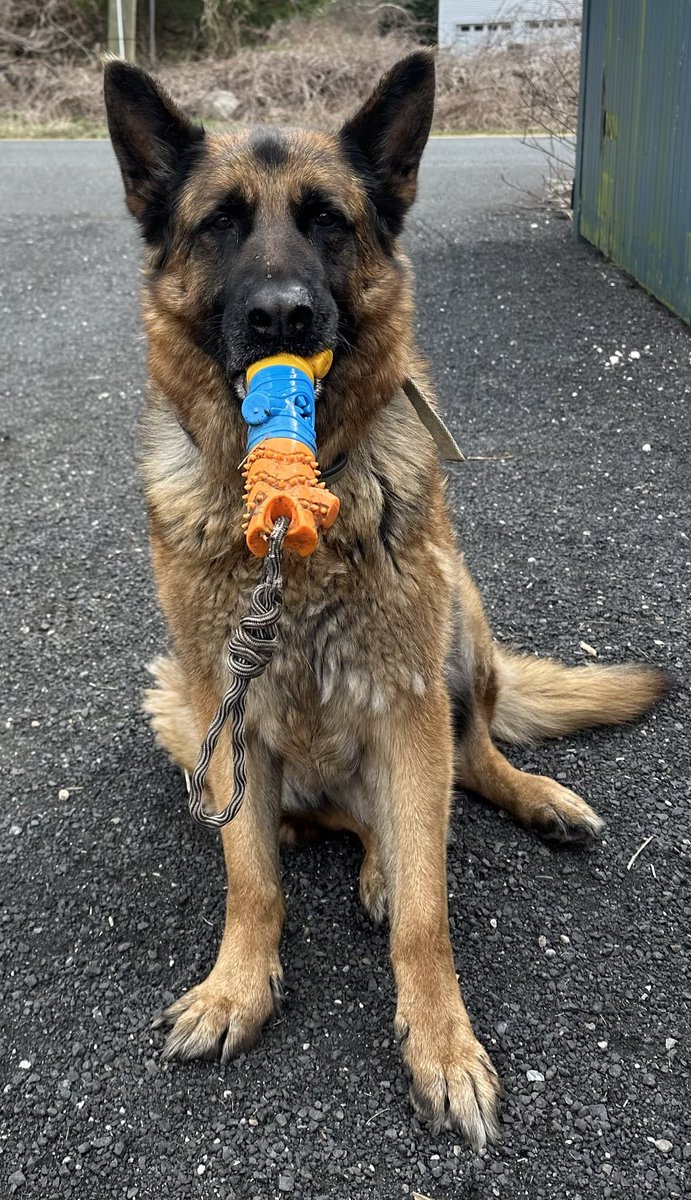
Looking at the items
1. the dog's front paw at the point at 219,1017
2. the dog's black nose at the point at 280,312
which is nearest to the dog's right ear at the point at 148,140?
the dog's black nose at the point at 280,312

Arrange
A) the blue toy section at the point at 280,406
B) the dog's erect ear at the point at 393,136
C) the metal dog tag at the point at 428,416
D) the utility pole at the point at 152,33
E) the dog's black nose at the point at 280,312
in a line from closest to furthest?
1. the blue toy section at the point at 280,406
2. the dog's black nose at the point at 280,312
3. the dog's erect ear at the point at 393,136
4. the metal dog tag at the point at 428,416
5. the utility pole at the point at 152,33

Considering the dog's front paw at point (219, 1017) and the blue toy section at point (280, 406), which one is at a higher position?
the blue toy section at point (280, 406)

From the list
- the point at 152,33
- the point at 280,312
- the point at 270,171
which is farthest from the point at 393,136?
the point at 152,33

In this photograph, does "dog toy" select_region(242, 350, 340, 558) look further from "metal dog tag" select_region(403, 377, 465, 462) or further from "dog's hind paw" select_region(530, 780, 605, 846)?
"dog's hind paw" select_region(530, 780, 605, 846)

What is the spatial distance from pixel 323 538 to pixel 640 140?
222 inches

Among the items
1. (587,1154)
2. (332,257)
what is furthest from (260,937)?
(332,257)

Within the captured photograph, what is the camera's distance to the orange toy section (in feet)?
5.52

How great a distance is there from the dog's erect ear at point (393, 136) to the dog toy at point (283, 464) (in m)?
0.80

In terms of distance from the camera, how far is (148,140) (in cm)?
237

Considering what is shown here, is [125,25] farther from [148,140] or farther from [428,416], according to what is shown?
[428,416]

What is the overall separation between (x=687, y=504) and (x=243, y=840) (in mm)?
3044

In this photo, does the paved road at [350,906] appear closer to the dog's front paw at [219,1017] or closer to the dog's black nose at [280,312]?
the dog's front paw at [219,1017]

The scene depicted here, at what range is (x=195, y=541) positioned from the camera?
7.58 ft

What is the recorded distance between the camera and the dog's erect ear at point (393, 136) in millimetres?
2334
